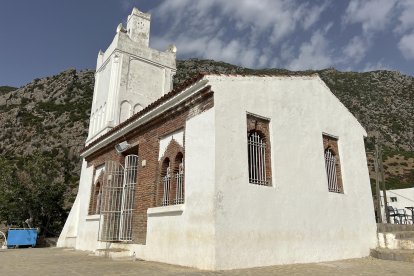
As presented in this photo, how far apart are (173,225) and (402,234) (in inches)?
313

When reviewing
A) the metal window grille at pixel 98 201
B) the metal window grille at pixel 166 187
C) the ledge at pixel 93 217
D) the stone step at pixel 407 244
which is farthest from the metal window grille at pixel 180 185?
the stone step at pixel 407 244

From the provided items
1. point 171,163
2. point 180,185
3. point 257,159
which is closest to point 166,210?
point 180,185

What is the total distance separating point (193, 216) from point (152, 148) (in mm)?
3302

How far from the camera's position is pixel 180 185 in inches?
368

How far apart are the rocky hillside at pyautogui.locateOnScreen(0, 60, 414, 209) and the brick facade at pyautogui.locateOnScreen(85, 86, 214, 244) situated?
30.7 meters

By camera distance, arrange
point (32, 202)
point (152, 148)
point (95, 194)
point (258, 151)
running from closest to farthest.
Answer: point (258, 151) < point (152, 148) < point (95, 194) < point (32, 202)

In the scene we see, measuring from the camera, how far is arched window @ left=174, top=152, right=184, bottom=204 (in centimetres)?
920

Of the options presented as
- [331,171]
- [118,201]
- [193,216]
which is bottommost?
[193,216]

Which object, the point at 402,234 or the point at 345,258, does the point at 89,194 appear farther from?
the point at 402,234

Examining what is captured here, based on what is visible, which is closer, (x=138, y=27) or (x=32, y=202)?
(x=138, y=27)

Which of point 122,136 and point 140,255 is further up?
point 122,136

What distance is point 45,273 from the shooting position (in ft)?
23.0

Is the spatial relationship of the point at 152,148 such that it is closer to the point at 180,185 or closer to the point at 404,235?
the point at 180,185

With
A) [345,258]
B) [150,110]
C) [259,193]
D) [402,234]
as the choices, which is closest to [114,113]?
[150,110]
